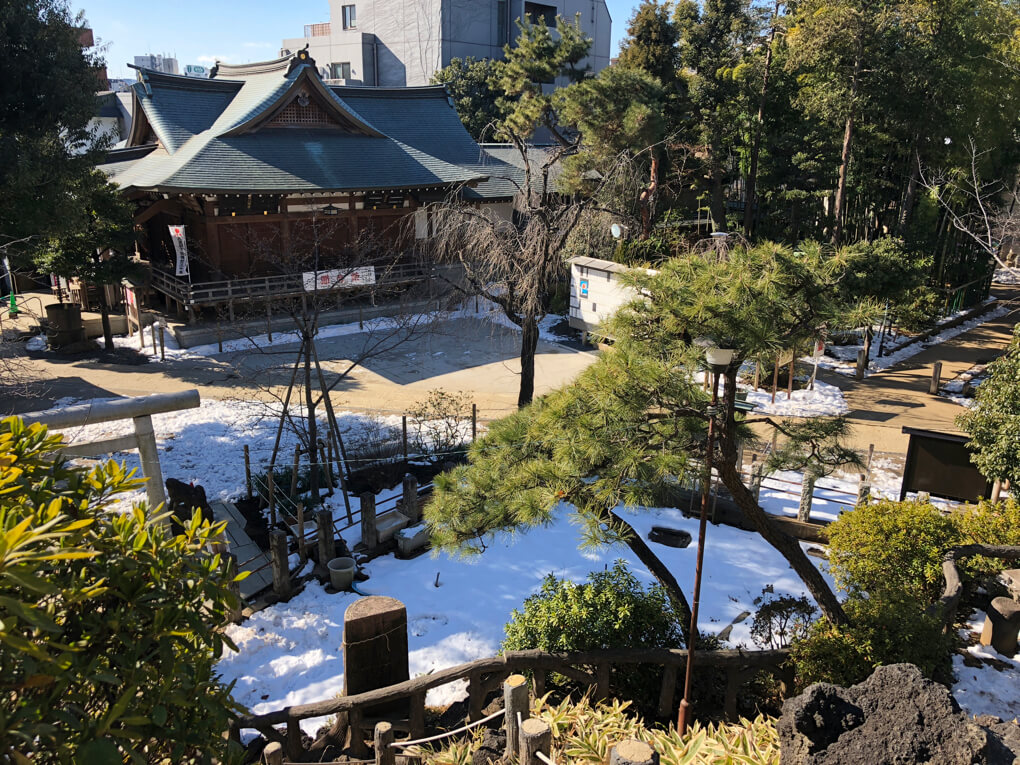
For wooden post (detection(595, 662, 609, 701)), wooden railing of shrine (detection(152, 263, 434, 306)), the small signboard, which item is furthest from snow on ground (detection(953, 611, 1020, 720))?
the small signboard

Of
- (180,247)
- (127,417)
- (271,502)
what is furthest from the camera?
(180,247)

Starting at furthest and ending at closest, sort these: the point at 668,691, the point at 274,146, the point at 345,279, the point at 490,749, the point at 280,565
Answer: the point at 274,146 → the point at 345,279 → the point at 280,565 → the point at 668,691 → the point at 490,749

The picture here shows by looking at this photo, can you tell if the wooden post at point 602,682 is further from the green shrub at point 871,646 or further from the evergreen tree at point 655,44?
the evergreen tree at point 655,44

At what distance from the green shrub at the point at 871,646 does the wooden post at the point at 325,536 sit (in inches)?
208

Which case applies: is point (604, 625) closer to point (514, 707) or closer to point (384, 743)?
point (514, 707)

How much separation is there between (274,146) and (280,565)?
15.6m

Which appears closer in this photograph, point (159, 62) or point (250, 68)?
point (250, 68)

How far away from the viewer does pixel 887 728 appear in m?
3.92

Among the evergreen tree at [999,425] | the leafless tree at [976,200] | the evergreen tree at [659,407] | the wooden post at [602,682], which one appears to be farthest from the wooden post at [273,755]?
the leafless tree at [976,200]

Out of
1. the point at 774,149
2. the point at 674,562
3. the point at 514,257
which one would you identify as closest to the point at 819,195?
the point at 774,149

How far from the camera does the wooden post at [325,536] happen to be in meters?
8.62

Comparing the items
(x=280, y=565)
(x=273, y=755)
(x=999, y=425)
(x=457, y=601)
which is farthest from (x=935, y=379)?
(x=273, y=755)

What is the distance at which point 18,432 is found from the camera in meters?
3.20

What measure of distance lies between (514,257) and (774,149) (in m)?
15.9
